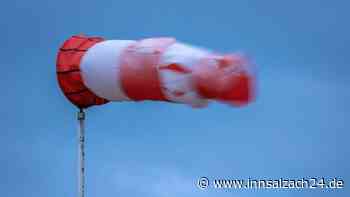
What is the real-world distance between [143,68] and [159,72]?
97mm

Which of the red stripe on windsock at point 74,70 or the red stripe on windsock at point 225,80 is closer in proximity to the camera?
the red stripe on windsock at point 225,80

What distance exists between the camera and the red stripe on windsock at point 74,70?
121 inches

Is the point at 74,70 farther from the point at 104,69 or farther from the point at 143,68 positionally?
the point at 143,68

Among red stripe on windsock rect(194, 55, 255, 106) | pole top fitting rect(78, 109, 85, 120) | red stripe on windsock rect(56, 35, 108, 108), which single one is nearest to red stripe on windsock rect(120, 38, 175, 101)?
red stripe on windsock rect(194, 55, 255, 106)

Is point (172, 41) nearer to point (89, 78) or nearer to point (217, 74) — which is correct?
point (217, 74)

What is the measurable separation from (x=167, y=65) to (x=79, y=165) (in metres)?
1.00

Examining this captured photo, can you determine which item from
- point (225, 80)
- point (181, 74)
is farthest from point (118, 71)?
point (225, 80)

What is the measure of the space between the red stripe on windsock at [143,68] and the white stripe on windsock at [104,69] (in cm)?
4

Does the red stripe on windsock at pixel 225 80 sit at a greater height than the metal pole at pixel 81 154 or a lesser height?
greater

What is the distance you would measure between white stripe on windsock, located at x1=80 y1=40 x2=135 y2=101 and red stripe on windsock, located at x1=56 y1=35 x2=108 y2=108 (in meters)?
0.06

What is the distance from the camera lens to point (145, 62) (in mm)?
2713

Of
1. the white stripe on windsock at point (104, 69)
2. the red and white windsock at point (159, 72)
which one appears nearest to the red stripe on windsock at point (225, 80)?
the red and white windsock at point (159, 72)

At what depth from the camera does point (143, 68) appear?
2.72m

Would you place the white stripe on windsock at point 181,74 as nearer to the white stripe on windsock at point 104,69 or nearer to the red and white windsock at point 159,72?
the red and white windsock at point 159,72
